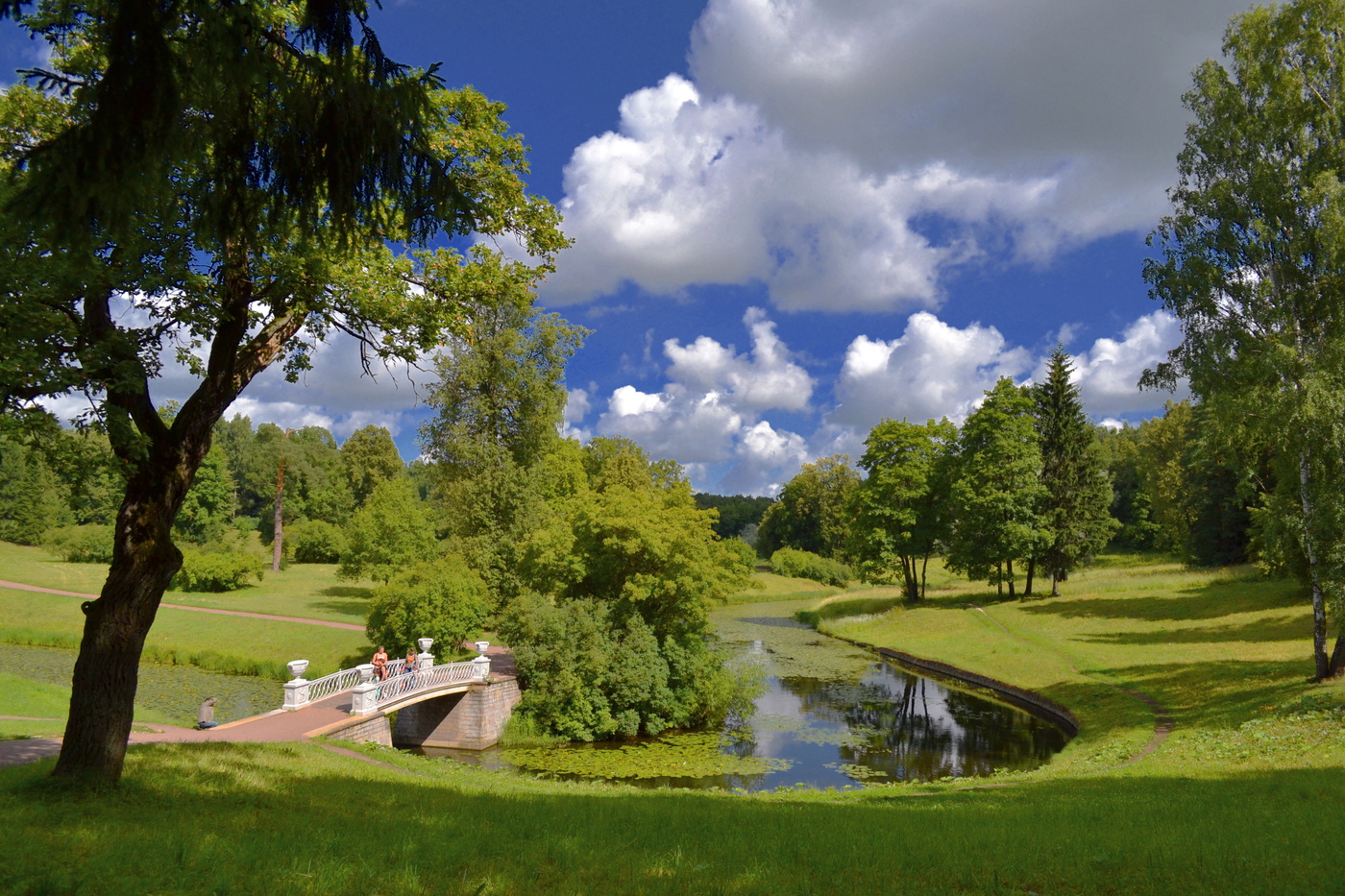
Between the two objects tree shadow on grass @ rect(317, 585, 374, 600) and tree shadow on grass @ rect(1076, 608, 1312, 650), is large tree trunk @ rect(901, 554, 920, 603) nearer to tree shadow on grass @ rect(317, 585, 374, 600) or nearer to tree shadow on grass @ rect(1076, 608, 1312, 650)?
tree shadow on grass @ rect(1076, 608, 1312, 650)

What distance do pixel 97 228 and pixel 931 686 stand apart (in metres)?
34.0

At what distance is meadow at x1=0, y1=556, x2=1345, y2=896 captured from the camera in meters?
5.88

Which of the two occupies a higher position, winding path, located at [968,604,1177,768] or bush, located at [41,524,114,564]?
bush, located at [41,524,114,564]

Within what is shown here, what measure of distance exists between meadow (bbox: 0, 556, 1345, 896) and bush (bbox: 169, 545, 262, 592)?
4127cm

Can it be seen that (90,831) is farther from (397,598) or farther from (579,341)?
(579,341)

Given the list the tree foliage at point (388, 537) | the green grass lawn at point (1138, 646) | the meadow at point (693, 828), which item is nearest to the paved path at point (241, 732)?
the meadow at point (693, 828)

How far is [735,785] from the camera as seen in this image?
18906 mm

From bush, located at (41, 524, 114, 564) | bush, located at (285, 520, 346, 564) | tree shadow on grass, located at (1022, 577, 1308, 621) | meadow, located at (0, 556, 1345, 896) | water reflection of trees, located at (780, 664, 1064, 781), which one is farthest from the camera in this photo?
bush, located at (285, 520, 346, 564)

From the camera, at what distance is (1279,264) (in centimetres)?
1920

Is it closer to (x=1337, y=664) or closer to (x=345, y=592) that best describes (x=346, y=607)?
(x=345, y=592)

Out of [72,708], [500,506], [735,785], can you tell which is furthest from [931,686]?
[72,708]

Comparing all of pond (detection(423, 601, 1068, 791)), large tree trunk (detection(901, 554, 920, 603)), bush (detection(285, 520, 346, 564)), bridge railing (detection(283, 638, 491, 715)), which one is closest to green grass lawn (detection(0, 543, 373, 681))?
bridge railing (detection(283, 638, 491, 715))

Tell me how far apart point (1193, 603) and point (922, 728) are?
67.3 ft

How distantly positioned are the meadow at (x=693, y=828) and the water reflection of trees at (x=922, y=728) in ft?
14.6
